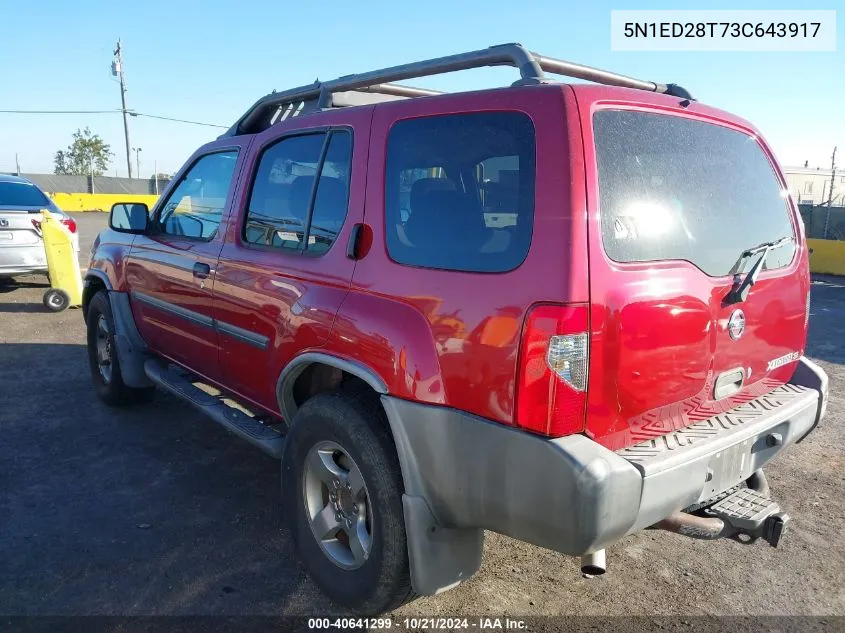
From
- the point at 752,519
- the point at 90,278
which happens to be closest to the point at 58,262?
the point at 90,278

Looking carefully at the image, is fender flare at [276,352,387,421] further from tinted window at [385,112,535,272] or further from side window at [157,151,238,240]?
side window at [157,151,238,240]

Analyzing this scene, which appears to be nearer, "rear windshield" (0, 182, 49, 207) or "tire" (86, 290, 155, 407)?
"tire" (86, 290, 155, 407)

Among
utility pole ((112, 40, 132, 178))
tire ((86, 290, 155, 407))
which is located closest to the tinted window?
tire ((86, 290, 155, 407))

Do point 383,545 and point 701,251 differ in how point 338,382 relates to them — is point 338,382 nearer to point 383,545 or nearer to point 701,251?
point 383,545

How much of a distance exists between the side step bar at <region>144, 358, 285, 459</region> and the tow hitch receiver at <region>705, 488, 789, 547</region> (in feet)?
6.25

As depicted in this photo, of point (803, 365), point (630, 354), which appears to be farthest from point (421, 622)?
point (803, 365)

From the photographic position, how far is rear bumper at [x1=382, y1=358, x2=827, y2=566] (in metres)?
1.93

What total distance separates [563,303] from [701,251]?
76 centimetres

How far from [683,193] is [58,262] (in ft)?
28.2

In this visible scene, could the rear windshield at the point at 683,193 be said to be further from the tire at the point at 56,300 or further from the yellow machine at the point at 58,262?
the tire at the point at 56,300

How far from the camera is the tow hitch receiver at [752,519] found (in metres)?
2.33

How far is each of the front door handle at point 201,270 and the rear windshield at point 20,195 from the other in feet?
22.0

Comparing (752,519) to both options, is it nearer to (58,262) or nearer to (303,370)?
(303,370)

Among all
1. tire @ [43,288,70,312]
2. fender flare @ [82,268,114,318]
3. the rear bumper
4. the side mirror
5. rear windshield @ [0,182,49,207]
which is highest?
rear windshield @ [0,182,49,207]
